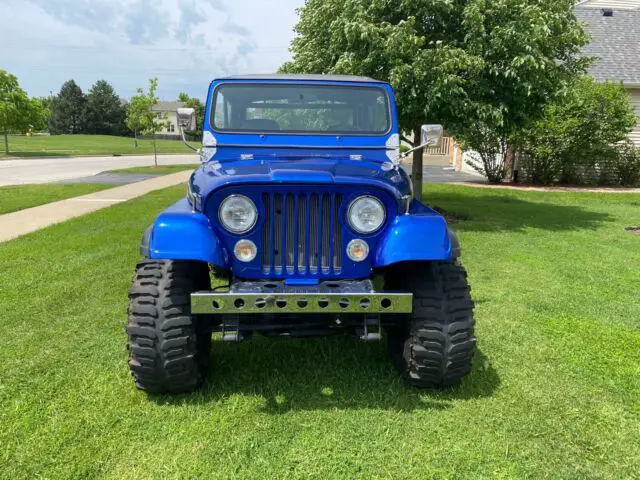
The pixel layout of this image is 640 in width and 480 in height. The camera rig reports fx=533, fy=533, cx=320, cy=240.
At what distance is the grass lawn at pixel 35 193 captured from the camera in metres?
11.1

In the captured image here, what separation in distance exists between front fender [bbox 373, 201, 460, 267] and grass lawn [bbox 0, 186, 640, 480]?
36.1 inches

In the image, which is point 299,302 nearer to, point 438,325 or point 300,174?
point 300,174

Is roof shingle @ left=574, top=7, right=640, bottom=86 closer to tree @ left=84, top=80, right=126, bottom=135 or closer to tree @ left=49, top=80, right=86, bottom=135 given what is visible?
tree @ left=84, top=80, right=126, bottom=135

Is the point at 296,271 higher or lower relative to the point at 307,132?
lower

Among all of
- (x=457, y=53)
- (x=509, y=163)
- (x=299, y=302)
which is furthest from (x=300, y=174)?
(x=509, y=163)

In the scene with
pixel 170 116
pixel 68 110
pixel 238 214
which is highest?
pixel 68 110

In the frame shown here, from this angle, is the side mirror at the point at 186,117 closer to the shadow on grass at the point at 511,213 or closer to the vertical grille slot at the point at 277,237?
the vertical grille slot at the point at 277,237

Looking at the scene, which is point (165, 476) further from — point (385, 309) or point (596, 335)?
point (596, 335)

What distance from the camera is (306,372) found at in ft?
11.6

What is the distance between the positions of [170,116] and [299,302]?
63.5 meters

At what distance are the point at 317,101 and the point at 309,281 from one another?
5.42ft

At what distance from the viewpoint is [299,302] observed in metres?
2.74

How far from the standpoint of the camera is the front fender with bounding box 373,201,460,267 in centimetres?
287

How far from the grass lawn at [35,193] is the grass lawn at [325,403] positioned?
6.54 meters
